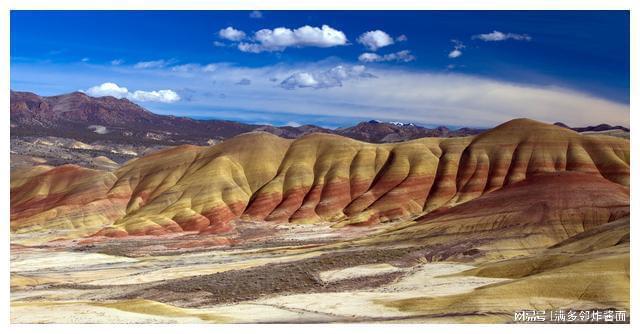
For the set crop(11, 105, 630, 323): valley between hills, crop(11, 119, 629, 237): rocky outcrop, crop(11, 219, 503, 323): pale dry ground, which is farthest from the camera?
crop(11, 119, 629, 237): rocky outcrop

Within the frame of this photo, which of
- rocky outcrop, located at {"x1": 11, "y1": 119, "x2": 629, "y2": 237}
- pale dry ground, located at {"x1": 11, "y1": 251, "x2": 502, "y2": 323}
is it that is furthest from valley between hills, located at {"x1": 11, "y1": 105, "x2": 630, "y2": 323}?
rocky outcrop, located at {"x1": 11, "y1": 119, "x2": 629, "y2": 237}

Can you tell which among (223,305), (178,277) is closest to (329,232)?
(178,277)

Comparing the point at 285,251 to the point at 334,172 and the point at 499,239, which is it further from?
the point at 334,172

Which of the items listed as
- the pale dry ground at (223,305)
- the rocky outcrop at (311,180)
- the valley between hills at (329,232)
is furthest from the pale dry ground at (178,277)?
the rocky outcrop at (311,180)

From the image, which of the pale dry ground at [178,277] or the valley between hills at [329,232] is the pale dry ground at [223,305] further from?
the valley between hills at [329,232]

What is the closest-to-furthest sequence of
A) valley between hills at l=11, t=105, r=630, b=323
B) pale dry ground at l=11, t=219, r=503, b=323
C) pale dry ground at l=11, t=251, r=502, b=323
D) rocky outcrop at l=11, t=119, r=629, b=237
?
pale dry ground at l=11, t=251, r=502, b=323 < pale dry ground at l=11, t=219, r=503, b=323 < valley between hills at l=11, t=105, r=630, b=323 < rocky outcrop at l=11, t=119, r=629, b=237

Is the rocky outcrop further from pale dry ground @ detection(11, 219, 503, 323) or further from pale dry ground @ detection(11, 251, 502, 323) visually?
pale dry ground @ detection(11, 251, 502, 323)
